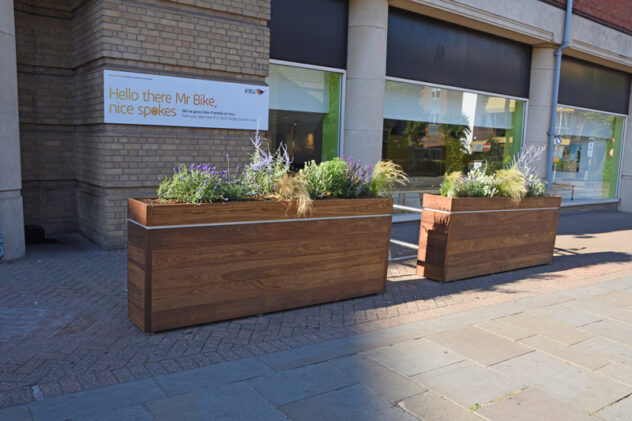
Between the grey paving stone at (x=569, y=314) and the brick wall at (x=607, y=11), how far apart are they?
10.4m

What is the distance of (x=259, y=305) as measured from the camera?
489 cm

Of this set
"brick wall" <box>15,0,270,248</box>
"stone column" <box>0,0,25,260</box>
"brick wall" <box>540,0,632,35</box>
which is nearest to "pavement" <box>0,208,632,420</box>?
"stone column" <box>0,0,25,260</box>

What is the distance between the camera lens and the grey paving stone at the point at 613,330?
16.0 ft

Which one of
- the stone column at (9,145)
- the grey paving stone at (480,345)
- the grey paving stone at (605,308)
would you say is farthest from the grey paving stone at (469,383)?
the stone column at (9,145)

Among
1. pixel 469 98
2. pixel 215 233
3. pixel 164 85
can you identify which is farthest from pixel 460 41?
pixel 215 233

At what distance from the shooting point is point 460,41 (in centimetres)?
1195

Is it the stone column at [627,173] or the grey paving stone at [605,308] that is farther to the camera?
the stone column at [627,173]

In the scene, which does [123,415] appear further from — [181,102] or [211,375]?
[181,102]

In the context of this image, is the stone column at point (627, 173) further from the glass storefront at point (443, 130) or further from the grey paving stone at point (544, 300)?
the grey paving stone at point (544, 300)

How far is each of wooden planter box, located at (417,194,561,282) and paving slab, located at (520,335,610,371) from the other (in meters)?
1.96

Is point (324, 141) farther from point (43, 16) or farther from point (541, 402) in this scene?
point (541, 402)

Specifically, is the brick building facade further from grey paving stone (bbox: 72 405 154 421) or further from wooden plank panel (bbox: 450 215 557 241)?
grey paving stone (bbox: 72 405 154 421)

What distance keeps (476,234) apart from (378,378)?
142 inches

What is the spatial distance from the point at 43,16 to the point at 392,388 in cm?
807
